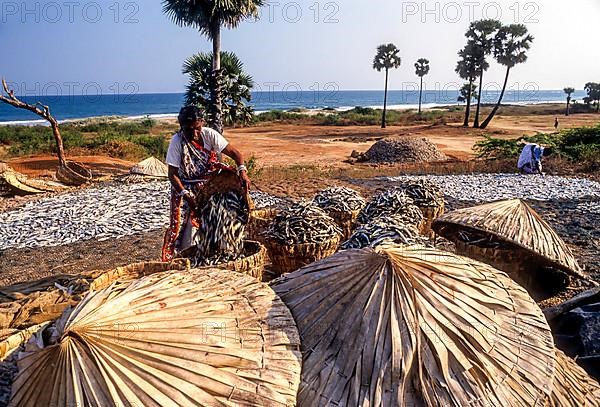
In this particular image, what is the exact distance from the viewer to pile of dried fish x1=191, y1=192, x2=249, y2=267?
3459 mm

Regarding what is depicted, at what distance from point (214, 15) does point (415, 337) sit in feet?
40.1

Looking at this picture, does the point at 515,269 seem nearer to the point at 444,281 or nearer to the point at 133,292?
the point at 444,281

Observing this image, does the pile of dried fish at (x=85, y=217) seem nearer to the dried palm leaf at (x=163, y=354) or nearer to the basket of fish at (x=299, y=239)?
the basket of fish at (x=299, y=239)

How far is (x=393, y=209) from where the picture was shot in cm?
422

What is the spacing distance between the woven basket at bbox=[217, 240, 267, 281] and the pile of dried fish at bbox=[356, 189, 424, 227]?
1089 mm

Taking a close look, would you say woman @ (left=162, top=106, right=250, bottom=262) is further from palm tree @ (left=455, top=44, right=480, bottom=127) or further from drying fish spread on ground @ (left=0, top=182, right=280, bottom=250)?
palm tree @ (left=455, top=44, right=480, bottom=127)

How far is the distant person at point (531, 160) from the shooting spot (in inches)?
436

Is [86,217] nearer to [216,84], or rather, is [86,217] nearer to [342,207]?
[342,207]

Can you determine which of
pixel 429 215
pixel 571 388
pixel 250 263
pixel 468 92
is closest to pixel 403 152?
pixel 429 215

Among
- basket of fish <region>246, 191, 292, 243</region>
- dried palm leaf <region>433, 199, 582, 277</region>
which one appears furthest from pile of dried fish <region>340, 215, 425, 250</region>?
basket of fish <region>246, 191, 292, 243</region>

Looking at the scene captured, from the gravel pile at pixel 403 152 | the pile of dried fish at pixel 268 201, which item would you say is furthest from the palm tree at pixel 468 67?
the pile of dried fish at pixel 268 201

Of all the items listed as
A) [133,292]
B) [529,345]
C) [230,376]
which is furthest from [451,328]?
[133,292]

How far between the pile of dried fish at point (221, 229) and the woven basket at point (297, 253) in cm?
34

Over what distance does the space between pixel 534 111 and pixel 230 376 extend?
56281 mm
